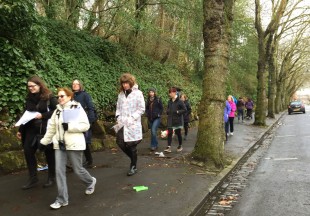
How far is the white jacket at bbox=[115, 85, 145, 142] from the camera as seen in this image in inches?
264

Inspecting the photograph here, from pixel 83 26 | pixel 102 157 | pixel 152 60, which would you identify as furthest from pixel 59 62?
pixel 152 60

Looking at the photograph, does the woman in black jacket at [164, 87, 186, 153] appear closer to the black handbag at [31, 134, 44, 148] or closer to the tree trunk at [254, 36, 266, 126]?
the black handbag at [31, 134, 44, 148]

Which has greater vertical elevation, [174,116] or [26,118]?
[26,118]

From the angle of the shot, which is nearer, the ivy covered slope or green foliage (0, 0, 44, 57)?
the ivy covered slope

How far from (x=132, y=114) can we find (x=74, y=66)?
219 inches

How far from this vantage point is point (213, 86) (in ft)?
26.7

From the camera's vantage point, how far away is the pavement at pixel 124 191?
16.5 ft

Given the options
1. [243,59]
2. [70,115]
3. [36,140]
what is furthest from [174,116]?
[243,59]

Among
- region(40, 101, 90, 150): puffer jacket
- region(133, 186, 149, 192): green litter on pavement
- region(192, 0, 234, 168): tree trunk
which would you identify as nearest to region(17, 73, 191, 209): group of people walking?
region(40, 101, 90, 150): puffer jacket

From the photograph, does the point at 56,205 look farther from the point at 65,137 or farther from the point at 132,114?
the point at 132,114

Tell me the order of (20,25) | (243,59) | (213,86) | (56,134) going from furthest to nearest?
(243,59) → (20,25) → (213,86) → (56,134)

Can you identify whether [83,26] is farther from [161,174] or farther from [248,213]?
[248,213]

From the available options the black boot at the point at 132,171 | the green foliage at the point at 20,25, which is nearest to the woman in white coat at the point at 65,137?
the black boot at the point at 132,171

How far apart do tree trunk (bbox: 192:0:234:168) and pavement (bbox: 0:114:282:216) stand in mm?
529
